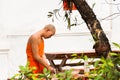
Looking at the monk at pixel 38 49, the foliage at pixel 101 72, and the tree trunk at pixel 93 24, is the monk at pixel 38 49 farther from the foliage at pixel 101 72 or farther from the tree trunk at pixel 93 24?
the foliage at pixel 101 72

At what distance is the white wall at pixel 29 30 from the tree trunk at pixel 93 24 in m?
6.02

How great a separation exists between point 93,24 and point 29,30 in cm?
625

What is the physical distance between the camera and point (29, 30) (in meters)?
8.64

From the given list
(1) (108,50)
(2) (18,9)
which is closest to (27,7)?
(2) (18,9)

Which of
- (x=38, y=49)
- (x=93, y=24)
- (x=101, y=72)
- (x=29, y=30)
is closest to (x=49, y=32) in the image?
(x=38, y=49)

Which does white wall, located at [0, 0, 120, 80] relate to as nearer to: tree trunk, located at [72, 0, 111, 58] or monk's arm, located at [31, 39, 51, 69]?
monk's arm, located at [31, 39, 51, 69]

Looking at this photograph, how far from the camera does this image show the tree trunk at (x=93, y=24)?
2426mm

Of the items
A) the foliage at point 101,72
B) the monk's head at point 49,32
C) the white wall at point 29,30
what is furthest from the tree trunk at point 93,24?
the white wall at point 29,30

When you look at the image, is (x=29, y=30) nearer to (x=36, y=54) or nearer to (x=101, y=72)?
(x=36, y=54)

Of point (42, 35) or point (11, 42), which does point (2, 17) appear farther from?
point (42, 35)

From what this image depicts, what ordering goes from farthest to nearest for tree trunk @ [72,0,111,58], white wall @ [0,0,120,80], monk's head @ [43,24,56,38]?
1. white wall @ [0,0,120,80]
2. monk's head @ [43,24,56,38]
3. tree trunk @ [72,0,111,58]

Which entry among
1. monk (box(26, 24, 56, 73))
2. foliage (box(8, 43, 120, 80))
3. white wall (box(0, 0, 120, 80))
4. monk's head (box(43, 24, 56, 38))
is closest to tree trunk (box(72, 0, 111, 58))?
foliage (box(8, 43, 120, 80))

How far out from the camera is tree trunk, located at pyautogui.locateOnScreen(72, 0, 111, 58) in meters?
2.43

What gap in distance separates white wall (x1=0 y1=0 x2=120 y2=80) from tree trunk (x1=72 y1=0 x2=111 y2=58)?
6019 mm
